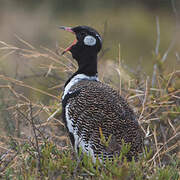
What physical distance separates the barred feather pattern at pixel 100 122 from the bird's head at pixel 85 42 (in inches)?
17.2

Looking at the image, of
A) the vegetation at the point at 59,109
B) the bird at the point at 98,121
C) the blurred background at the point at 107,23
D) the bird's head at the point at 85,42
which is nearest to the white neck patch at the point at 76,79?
the bird at the point at 98,121

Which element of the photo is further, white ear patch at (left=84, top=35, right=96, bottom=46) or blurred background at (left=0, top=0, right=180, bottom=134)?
blurred background at (left=0, top=0, right=180, bottom=134)

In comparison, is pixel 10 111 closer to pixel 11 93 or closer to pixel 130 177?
pixel 11 93

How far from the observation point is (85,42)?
A: 11.9 ft

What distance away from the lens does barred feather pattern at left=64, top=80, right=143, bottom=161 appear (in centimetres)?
292

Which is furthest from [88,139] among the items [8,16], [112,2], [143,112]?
[112,2]

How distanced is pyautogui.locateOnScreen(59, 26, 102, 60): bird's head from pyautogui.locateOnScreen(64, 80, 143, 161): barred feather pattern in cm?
44

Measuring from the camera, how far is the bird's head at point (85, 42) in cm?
361

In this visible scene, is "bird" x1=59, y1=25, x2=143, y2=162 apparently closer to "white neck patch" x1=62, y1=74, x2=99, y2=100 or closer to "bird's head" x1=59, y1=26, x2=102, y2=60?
"white neck patch" x1=62, y1=74, x2=99, y2=100

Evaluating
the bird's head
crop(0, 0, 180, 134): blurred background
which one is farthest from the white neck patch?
crop(0, 0, 180, 134): blurred background

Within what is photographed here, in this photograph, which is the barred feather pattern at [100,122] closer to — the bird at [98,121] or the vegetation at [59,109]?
the bird at [98,121]

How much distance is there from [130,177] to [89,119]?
596 mm

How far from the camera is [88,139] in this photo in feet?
9.72

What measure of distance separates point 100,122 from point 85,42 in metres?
0.84
